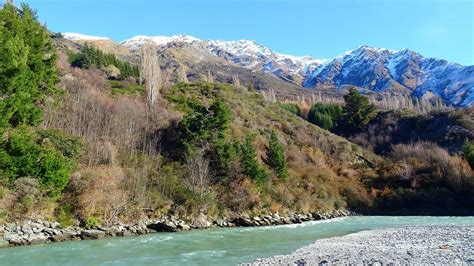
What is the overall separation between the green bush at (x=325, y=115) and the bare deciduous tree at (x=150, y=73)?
4676 centimetres

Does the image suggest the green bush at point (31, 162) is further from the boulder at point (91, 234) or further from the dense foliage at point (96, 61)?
the dense foliage at point (96, 61)

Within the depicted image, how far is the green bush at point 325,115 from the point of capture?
94875 millimetres

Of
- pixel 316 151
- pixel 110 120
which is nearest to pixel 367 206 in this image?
pixel 316 151

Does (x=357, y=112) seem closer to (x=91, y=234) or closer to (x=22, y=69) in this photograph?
(x=91, y=234)

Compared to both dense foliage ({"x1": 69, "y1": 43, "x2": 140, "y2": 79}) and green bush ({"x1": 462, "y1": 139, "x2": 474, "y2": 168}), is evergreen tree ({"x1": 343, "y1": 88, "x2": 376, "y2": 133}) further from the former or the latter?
dense foliage ({"x1": 69, "y1": 43, "x2": 140, "y2": 79})

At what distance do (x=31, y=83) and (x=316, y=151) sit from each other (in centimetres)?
4537

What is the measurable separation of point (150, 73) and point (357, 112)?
53.3 metres

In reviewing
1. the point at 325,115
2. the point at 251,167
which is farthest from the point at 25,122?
the point at 325,115

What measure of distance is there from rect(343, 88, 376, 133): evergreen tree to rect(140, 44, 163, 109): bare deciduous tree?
4916 centimetres

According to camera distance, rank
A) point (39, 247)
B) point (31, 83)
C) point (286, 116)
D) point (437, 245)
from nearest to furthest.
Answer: point (437, 245), point (39, 247), point (31, 83), point (286, 116)

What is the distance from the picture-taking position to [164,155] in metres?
45.7

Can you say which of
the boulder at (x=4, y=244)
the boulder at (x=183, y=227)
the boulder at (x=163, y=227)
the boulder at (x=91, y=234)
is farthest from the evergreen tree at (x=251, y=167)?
the boulder at (x=4, y=244)

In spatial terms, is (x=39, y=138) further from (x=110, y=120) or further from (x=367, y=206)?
(x=367, y=206)

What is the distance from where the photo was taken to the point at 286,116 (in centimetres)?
7850
